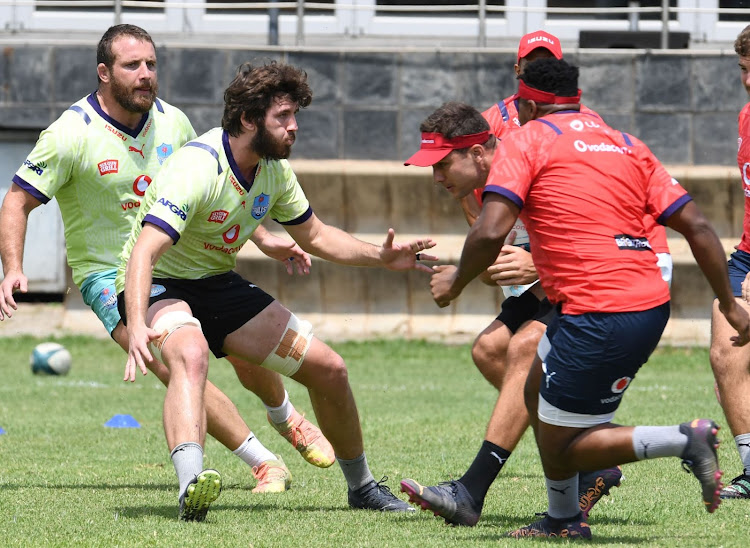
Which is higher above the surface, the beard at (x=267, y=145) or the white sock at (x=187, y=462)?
the beard at (x=267, y=145)

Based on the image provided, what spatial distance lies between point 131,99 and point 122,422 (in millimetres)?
3278

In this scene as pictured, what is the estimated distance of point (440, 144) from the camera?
5.75 meters

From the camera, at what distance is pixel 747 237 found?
7.04m

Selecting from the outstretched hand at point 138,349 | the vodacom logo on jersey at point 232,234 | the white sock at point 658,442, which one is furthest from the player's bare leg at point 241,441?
the white sock at point 658,442

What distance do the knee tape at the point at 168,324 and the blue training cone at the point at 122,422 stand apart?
12.0 ft

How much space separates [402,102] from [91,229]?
8.46 metres

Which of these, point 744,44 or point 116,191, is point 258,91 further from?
point 744,44

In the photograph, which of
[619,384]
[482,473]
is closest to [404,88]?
[482,473]

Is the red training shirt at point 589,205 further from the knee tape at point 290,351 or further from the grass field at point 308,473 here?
the knee tape at point 290,351

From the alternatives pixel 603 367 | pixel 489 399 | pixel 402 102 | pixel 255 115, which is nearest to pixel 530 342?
pixel 603 367

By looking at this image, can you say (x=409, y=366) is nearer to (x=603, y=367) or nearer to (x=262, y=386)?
(x=262, y=386)

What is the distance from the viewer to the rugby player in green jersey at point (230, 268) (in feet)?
18.5

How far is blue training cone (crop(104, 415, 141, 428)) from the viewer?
943cm

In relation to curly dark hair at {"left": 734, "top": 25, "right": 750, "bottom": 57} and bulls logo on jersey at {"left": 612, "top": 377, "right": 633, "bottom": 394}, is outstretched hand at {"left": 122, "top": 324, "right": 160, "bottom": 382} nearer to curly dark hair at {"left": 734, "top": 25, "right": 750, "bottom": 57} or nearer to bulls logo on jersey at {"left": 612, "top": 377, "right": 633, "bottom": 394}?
bulls logo on jersey at {"left": 612, "top": 377, "right": 633, "bottom": 394}
